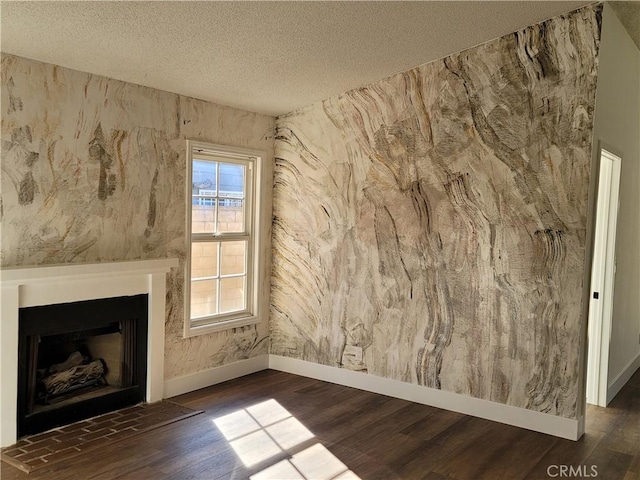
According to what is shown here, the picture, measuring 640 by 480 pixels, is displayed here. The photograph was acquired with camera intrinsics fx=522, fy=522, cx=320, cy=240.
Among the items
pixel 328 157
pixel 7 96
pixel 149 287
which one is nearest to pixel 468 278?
pixel 328 157

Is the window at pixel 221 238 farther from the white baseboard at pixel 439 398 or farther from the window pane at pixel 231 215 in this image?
the white baseboard at pixel 439 398

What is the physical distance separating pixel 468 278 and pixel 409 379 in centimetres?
97

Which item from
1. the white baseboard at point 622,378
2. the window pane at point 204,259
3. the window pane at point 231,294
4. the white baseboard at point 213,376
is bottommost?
the white baseboard at point 213,376

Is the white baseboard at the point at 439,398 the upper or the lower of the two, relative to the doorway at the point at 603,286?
lower

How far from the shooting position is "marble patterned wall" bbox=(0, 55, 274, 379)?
326 cm

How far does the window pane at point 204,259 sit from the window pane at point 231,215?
0.19 m

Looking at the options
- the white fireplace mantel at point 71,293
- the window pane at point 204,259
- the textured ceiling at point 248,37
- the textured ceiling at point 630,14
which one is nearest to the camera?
the textured ceiling at point 248,37

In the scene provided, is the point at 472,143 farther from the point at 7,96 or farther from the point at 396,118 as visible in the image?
the point at 7,96

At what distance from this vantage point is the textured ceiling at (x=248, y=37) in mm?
2889

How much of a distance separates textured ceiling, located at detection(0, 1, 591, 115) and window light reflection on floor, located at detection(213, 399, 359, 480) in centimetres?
251

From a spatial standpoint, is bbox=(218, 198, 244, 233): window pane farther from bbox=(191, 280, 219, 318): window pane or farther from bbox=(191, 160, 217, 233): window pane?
bbox=(191, 280, 219, 318): window pane

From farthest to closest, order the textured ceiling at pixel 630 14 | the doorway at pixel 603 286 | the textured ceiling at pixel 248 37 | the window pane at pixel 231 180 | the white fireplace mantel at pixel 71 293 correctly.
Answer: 1. the window pane at pixel 231 180
2. the doorway at pixel 603 286
3. the textured ceiling at pixel 630 14
4. the white fireplace mantel at pixel 71 293
5. the textured ceiling at pixel 248 37

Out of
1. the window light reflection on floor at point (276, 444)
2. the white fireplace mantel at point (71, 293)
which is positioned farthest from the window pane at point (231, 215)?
the window light reflection on floor at point (276, 444)

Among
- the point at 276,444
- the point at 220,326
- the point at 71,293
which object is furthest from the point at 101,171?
the point at 276,444
